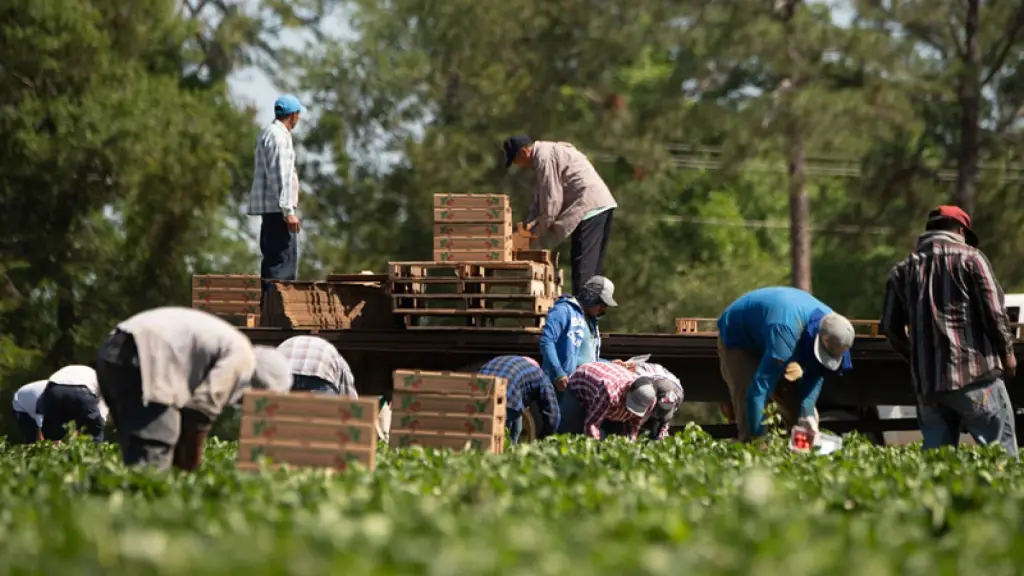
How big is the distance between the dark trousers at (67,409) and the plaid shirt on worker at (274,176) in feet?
9.13

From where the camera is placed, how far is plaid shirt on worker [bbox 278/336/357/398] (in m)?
12.3

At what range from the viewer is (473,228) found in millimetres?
16297

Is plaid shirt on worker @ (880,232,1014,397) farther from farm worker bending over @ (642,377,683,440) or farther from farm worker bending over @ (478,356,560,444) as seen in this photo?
farm worker bending over @ (478,356,560,444)

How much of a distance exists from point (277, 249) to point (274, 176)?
0.86 m

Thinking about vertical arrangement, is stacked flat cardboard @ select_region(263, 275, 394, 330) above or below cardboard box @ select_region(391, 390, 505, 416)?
above

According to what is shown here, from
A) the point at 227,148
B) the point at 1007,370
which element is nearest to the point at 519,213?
the point at 227,148

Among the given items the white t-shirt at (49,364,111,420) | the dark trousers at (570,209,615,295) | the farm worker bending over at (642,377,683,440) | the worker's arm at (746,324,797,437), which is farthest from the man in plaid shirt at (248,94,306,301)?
the worker's arm at (746,324,797,437)

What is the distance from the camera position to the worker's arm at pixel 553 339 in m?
14.2

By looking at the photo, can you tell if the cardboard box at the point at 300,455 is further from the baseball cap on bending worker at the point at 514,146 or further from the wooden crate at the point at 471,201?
the wooden crate at the point at 471,201

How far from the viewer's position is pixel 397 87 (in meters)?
46.9

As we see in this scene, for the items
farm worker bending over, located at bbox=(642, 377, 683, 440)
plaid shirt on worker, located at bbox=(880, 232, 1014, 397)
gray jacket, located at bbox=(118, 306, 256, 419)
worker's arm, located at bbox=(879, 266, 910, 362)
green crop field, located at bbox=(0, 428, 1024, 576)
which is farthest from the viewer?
farm worker bending over, located at bbox=(642, 377, 683, 440)

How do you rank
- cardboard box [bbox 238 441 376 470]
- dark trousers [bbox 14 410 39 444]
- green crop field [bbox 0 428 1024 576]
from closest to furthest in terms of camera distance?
green crop field [bbox 0 428 1024 576] → cardboard box [bbox 238 441 376 470] → dark trousers [bbox 14 410 39 444]

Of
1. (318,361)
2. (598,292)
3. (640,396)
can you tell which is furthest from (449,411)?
(598,292)

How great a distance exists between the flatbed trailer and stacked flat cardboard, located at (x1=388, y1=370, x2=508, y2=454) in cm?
361
